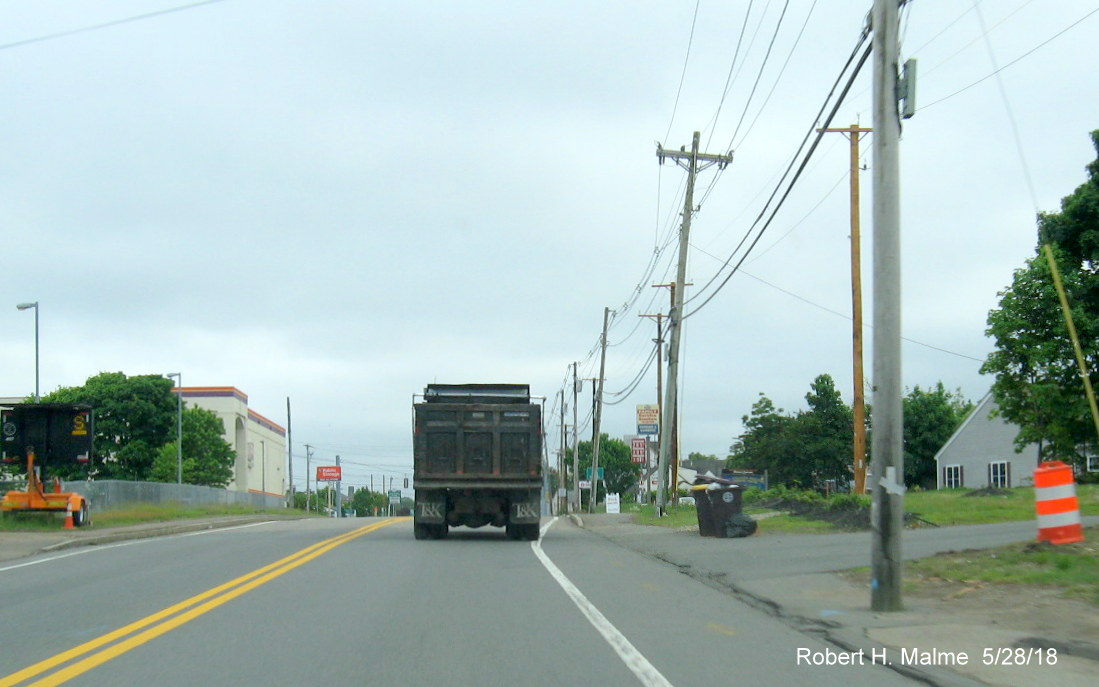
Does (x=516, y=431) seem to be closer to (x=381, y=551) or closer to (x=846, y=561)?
(x=381, y=551)

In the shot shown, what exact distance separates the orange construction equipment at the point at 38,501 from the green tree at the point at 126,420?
154 feet

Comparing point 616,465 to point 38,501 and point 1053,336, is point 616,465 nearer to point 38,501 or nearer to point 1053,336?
point 1053,336

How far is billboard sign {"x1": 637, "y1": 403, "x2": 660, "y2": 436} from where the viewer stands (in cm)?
4291

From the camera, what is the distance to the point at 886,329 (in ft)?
36.8

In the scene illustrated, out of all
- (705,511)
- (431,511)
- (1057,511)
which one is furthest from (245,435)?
(1057,511)

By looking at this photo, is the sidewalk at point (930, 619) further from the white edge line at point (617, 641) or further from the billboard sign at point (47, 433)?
the billboard sign at point (47, 433)

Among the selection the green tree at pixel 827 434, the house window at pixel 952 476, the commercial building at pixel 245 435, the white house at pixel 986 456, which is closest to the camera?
the white house at pixel 986 456

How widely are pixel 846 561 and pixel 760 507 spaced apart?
16204 millimetres

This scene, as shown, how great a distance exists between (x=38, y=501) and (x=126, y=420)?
161 feet

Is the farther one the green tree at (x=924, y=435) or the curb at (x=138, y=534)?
the green tree at (x=924, y=435)

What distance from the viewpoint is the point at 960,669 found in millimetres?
7957

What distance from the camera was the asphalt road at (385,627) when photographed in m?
7.86

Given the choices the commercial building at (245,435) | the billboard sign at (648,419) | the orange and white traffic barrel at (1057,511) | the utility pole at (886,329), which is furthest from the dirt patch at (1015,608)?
the commercial building at (245,435)

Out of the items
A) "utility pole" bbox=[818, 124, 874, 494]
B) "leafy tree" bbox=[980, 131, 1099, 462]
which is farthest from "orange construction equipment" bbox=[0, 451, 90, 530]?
"leafy tree" bbox=[980, 131, 1099, 462]
